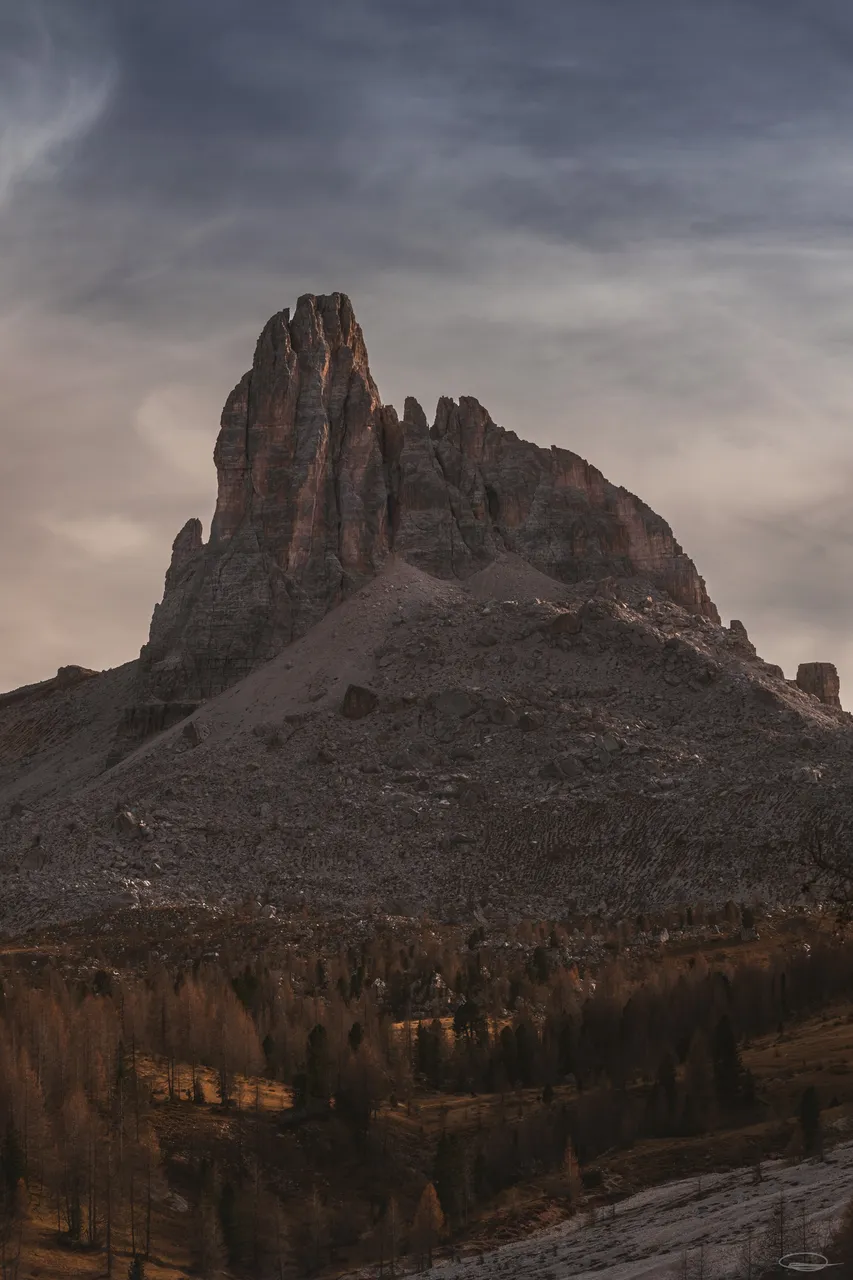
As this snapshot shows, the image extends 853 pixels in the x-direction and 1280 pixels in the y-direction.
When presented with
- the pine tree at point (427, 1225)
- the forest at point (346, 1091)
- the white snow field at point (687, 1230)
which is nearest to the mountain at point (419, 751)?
the forest at point (346, 1091)

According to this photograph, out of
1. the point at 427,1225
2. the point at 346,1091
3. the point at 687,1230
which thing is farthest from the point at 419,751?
the point at 687,1230

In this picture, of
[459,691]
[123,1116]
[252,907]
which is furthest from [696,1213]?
[459,691]

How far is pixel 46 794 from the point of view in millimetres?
187125

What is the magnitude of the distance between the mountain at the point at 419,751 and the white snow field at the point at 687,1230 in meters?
67.2

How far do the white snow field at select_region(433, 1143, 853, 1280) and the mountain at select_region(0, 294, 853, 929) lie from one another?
67.2 metres

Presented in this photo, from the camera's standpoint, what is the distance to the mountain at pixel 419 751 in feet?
473

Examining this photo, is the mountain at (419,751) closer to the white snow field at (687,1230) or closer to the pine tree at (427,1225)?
the pine tree at (427,1225)

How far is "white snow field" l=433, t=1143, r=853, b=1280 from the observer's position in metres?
54.6

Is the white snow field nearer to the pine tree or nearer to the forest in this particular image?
the pine tree

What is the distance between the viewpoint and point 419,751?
541ft

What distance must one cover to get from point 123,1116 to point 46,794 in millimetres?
105851

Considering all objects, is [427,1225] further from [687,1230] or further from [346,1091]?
[346,1091]

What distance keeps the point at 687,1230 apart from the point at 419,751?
105 metres

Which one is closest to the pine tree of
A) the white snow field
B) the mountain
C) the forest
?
the forest
